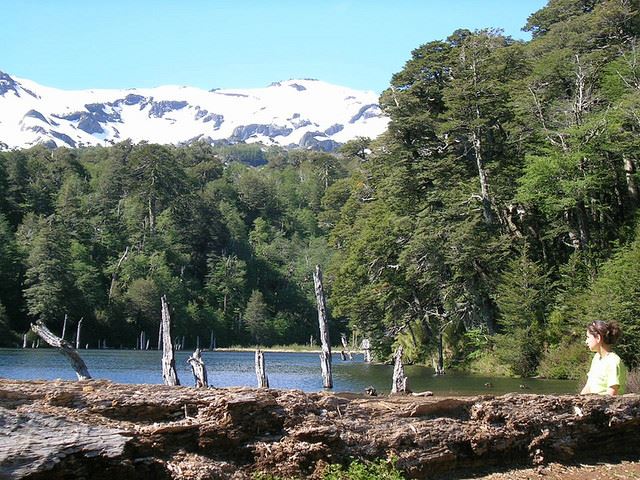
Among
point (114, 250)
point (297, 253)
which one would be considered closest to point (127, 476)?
point (114, 250)

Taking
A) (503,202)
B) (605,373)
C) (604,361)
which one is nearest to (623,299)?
(503,202)

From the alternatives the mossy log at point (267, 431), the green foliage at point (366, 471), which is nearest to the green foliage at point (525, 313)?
the mossy log at point (267, 431)

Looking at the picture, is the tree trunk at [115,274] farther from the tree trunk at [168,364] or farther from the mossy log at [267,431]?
the mossy log at [267,431]

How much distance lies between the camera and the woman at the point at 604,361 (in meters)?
8.09

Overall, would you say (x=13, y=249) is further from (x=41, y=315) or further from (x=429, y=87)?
(x=429, y=87)

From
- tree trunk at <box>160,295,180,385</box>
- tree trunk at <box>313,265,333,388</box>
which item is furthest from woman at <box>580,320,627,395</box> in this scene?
tree trunk at <box>313,265,333,388</box>

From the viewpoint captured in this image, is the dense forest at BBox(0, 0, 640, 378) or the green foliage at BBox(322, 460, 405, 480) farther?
the dense forest at BBox(0, 0, 640, 378)

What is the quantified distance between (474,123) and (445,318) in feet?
36.1

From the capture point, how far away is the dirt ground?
792 centimetres

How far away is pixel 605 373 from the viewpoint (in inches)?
337

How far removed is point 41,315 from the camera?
69.6 m

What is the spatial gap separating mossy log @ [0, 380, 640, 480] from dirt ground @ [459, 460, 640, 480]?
0.52 feet

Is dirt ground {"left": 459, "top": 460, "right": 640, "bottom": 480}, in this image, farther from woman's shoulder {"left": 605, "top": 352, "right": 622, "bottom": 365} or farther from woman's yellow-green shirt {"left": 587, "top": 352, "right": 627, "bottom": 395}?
woman's shoulder {"left": 605, "top": 352, "right": 622, "bottom": 365}

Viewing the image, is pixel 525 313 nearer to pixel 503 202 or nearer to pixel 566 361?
pixel 566 361
